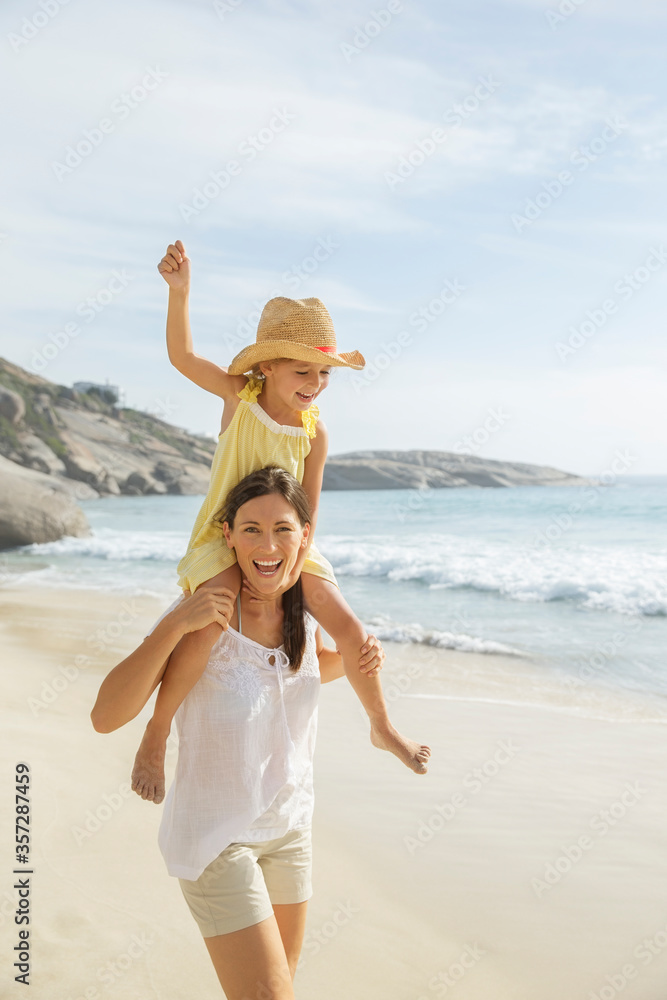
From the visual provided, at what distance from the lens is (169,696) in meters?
2.28

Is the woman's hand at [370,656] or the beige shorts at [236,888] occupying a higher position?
the woman's hand at [370,656]

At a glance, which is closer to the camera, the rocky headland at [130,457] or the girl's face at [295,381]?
the girl's face at [295,381]

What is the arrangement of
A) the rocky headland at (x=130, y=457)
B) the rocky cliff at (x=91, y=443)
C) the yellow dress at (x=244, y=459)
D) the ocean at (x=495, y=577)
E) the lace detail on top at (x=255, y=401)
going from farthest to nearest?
the rocky headland at (x=130, y=457), the rocky cliff at (x=91, y=443), the ocean at (x=495, y=577), the lace detail on top at (x=255, y=401), the yellow dress at (x=244, y=459)

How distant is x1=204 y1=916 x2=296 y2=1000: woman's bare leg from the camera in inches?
79.4

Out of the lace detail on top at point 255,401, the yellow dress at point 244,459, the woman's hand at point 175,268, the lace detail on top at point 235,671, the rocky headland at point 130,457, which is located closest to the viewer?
the lace detail on top at point 235,671

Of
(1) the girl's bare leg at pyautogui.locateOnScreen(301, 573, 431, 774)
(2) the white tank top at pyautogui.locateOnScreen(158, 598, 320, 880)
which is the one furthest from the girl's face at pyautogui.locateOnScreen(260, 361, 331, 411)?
(2) the white tank top at pyautogui.locateOnScreen(158, 598, 320, 880)

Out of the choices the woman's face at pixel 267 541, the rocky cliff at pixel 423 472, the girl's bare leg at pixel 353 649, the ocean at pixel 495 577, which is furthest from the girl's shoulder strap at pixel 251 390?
the rocky cliff at pixel 423 472

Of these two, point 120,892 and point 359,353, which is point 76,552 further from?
point 359,353

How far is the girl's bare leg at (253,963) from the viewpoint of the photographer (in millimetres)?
2020

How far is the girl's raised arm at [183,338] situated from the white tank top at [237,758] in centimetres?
98

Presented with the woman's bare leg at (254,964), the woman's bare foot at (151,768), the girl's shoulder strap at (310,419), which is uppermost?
the girl's shoulder strap at (310,419)

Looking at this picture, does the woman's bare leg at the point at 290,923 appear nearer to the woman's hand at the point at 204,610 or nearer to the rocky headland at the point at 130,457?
the woman's hand at the point at 204,610

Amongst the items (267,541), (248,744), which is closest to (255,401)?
(267,541)

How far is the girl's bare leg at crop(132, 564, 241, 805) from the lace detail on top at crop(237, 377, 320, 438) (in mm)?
677
